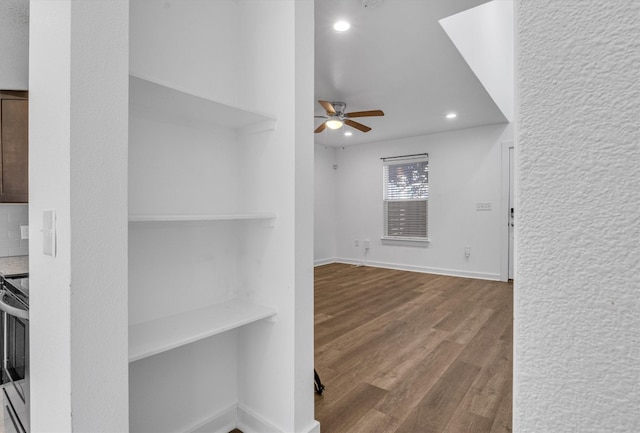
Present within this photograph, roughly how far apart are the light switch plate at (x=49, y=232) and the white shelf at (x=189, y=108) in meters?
0.48

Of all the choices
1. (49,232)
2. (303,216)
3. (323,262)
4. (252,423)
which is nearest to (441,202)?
(323,262)

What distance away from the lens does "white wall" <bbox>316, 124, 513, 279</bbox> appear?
5203 millimetres

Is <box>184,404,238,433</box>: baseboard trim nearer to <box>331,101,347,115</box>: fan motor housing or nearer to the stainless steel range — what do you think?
the stainless steel range

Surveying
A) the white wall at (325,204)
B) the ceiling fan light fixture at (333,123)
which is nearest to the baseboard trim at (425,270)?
the white wall at (325,204)

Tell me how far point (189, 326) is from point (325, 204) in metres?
5.41

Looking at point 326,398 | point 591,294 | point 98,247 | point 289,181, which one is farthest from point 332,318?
point 591,294

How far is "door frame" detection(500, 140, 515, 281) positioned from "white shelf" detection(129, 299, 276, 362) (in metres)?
4.61

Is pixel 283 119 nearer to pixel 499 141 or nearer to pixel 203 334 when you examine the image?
pixel 203 334

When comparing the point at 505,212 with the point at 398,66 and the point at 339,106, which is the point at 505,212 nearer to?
the point at 339,106

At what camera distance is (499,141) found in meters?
5.10

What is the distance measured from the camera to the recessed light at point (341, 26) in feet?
7.57

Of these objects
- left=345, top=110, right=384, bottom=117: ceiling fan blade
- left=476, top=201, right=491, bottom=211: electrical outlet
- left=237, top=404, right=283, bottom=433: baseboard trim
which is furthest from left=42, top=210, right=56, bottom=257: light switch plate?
left=476, top=201, right=491, bottom=211: electrical outlet

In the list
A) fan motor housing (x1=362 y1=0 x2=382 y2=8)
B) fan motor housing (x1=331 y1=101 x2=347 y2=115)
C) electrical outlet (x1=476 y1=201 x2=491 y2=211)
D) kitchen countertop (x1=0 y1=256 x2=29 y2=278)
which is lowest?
kitchen countertop (x1=0 y1=256 x2=29 y2=278)

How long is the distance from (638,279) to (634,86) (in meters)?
0.17
